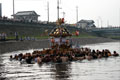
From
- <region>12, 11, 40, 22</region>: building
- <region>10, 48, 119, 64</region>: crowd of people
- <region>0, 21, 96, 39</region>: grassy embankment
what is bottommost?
<region>10, 48, 119, 64</region>: crowd of people

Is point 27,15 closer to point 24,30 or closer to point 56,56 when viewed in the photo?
point 24,30

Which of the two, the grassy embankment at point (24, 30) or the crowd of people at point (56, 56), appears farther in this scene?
the grassy embankment at point (24, 30)

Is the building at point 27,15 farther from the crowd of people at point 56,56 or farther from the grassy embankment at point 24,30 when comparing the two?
the crowd of people at point 56,56

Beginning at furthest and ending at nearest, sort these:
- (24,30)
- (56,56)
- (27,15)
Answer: (27,15) → (24,30) → (56,56)

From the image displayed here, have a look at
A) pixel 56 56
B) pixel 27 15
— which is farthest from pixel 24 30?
pixel 56 56

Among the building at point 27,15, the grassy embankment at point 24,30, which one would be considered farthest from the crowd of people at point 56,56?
the building at point 27,15

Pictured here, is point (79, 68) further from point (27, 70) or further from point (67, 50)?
point (67, 50)

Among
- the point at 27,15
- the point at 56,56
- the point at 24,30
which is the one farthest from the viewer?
the point at 27,15

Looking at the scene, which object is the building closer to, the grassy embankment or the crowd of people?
the grassy embankment

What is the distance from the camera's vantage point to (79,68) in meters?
38.4

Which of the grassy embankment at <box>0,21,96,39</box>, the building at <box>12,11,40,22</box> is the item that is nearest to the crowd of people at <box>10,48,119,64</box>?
the grassy embankment at <box>0,21,96,39</box>

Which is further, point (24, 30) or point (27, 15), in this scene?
point (27, 15)

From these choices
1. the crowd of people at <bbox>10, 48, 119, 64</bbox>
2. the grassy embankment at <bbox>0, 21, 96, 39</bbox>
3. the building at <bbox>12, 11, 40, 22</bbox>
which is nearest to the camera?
the crowd of people at <bbox>10, 48, 119, 64</bbox>

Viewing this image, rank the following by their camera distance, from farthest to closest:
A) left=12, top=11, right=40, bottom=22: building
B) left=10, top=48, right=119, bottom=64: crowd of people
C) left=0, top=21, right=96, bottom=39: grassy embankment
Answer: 1. left=12, top=11, right=40, bottom=22: building
2. left=0, top=21, right=96, bottom=39: grassy embankment
3. left=10, top=48, right=119, bottom=64: crowd of people
